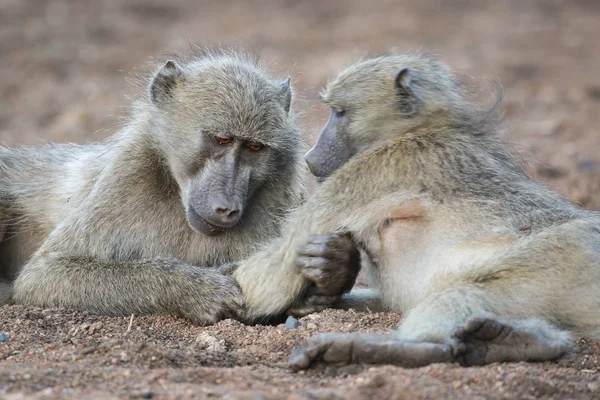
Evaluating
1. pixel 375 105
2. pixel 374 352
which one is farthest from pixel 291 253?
pixel 374 352

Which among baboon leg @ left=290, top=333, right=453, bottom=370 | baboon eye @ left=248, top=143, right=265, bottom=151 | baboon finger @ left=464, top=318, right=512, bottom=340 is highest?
baboon eye @ left=248, top=143, right=265, bottom=151

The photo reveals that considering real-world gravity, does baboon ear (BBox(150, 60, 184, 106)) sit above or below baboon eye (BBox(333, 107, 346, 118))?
above

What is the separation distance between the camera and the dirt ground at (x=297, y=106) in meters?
3.18

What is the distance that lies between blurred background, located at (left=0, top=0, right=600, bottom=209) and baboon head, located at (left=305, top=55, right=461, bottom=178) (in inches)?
104

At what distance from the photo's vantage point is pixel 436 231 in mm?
4055

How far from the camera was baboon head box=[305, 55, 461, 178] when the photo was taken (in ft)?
14.5

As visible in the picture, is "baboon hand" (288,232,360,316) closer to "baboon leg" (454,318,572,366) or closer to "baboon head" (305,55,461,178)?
"baboon head" (305,55,461,178)

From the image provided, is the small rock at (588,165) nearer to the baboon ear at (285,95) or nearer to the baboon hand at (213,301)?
the baboon ear at (285,95)

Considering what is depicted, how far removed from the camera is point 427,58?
4867mm

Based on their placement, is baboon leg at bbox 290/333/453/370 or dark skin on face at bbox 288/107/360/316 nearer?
baboon leg at bbox 290/333/453/370

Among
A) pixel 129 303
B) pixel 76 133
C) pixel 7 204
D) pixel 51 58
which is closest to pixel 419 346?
pixel 129 303

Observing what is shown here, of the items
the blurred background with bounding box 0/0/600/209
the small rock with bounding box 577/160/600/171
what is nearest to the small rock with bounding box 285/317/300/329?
the blurred background with bounding box 0/0/600/209

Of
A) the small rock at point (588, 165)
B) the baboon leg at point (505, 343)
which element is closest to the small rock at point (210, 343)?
the baboon leg at point (505, 343)

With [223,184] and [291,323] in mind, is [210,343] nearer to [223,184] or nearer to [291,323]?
[291,323]
